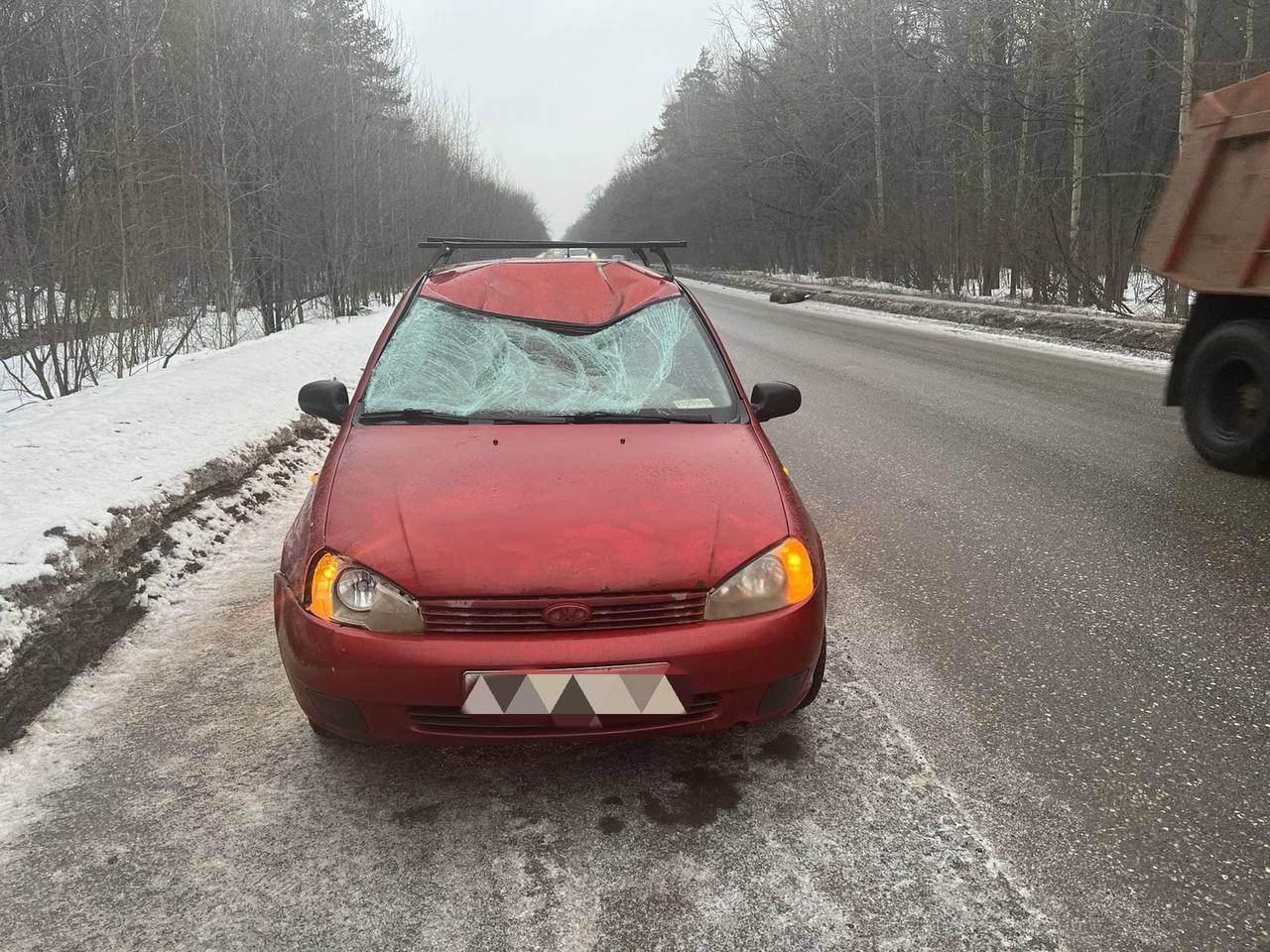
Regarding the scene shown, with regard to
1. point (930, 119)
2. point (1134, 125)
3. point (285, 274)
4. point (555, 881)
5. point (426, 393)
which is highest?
point (930, 119)

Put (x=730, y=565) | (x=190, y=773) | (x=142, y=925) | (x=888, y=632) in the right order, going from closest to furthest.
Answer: (x=142, y=925)
(x=730, y=565)
(x=190, y=773)
(x=888, y=632)

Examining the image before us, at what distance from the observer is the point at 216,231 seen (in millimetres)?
14586

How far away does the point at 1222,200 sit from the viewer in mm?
6449

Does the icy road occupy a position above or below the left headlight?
below

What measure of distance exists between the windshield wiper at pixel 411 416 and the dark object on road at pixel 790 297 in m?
25.4

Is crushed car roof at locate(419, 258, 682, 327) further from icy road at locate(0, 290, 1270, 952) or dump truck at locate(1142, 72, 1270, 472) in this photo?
dump truck at locate(1142, 72, 1270, 472)

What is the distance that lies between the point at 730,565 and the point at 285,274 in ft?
63.7

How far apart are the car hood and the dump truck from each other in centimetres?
487

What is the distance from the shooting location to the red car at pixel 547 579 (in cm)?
227

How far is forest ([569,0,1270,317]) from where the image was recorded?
1845 cm

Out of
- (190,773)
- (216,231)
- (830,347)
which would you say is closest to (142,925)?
(190,773)

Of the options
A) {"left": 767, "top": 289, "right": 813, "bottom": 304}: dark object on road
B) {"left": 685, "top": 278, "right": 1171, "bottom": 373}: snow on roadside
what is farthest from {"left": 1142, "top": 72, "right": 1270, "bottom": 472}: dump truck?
{"left": 767, "top": 289, "right": 813, "bottom": 304}: dark object on road

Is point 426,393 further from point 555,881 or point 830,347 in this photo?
point 830,347

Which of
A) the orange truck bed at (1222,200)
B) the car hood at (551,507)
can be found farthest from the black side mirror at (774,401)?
the orange truck bed at (1222,200)
